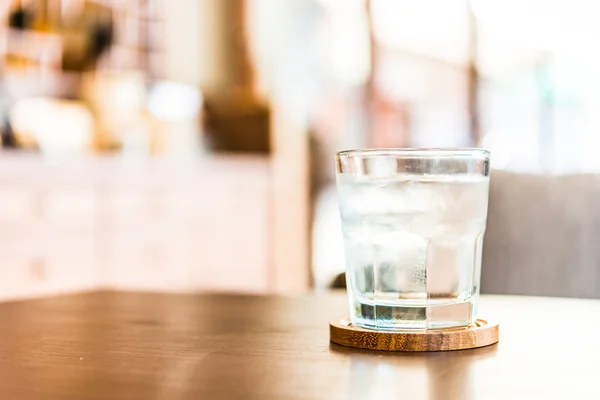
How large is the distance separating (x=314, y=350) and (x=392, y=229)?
107mm

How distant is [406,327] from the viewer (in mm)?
614

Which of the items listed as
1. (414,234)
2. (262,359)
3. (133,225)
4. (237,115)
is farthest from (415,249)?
(237,115)

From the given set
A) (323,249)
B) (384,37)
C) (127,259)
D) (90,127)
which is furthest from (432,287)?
(384,37)

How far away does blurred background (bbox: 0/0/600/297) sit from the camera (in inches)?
121

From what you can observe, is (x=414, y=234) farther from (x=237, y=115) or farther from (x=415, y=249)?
(x=237, y=115)

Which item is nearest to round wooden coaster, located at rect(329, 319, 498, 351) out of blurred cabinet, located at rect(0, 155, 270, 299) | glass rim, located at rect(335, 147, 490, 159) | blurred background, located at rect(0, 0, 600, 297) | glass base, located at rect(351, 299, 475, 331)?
glass base, located at rect(351, 299, 475, 331)

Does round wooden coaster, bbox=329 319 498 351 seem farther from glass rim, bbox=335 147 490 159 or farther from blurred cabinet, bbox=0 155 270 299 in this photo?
blurred cabinet, bbox=0 155 270 299

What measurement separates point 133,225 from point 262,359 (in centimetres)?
273

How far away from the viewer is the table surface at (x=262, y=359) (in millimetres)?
455

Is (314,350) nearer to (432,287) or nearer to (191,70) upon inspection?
(432,287)

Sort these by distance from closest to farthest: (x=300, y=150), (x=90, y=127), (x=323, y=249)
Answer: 1. (x=90, y=127)
2. (x=300, y=150)
3. (x=323, y=249)

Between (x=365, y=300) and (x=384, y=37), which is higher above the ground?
(x=384, y=37)

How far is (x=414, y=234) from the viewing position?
625mm

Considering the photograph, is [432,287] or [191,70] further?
[191,70]
